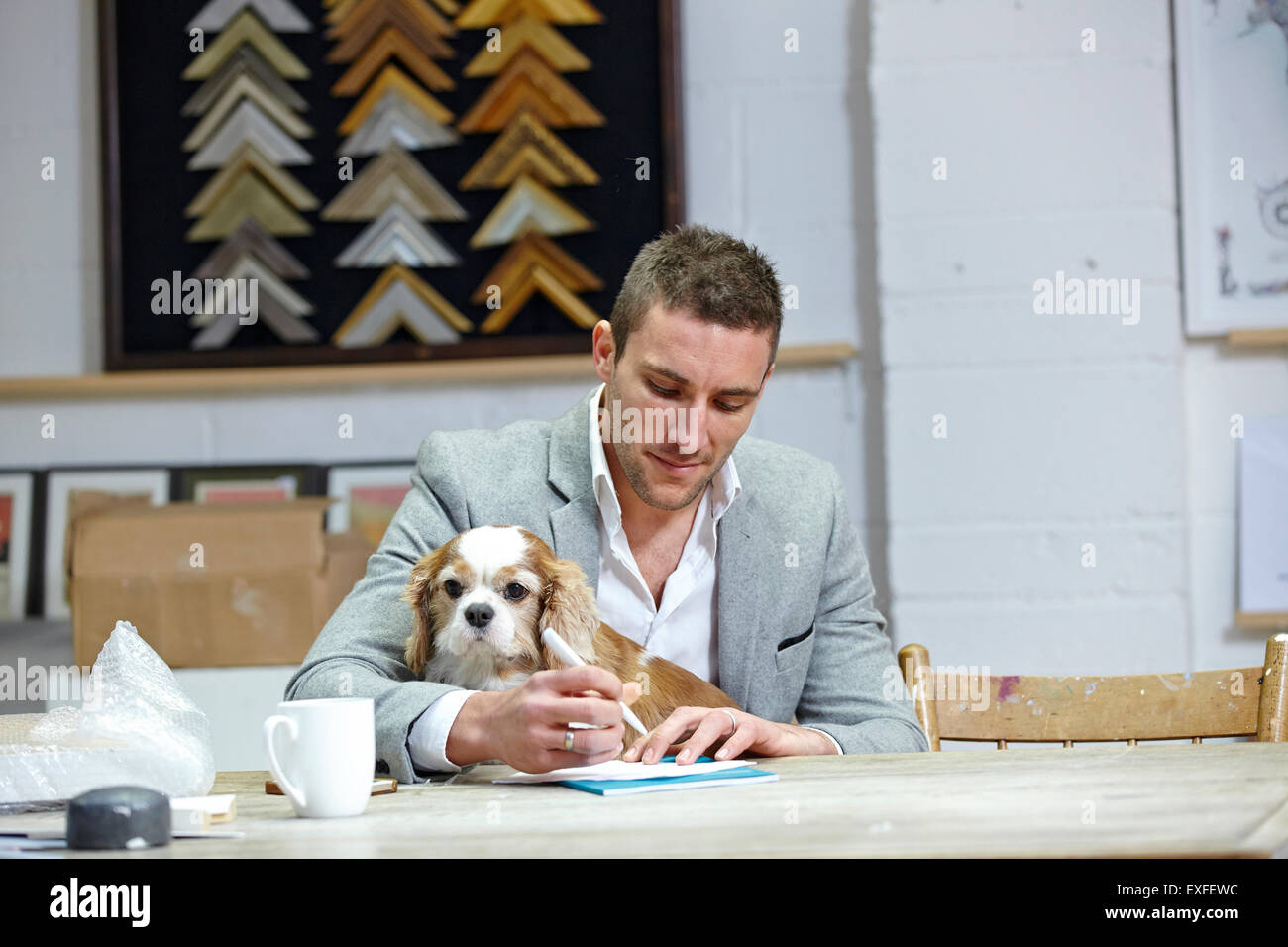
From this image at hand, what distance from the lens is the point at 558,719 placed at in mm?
1042


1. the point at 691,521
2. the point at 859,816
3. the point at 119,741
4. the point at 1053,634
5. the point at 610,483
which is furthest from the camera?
the point at 1053,634

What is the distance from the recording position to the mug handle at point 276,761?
37.1 inches

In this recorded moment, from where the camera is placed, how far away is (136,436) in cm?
271

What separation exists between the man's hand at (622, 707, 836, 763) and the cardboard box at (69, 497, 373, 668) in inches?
45.4

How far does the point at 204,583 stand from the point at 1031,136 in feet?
6.10

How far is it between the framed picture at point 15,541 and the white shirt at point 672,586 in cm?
167

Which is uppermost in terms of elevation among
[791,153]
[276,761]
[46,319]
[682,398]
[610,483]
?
[791,153]

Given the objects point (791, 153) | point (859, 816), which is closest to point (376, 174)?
point (791, 153)

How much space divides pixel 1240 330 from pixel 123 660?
7.40ft

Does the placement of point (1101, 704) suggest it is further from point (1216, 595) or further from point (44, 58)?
point (44, 58)

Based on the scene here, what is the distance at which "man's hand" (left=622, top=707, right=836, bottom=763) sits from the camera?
1164 mm

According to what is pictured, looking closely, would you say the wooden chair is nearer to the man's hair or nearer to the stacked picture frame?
the man's hair
